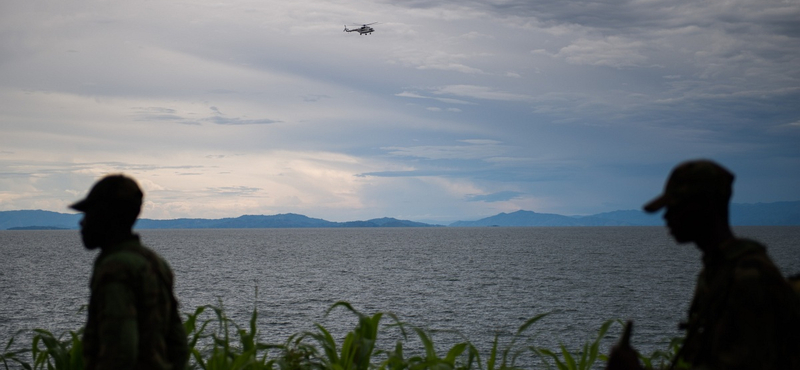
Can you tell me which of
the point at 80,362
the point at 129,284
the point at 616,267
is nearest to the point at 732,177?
the point at 129,284

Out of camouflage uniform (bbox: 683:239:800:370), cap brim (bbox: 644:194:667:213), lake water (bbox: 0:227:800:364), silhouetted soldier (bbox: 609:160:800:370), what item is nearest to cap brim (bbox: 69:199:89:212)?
silhouetted soldier (bbox: 609:160:800:370)

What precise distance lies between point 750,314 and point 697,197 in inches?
23.7

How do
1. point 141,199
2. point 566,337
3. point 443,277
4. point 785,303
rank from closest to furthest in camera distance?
point 785,303, point 141,199, point 566,337, point 443,277

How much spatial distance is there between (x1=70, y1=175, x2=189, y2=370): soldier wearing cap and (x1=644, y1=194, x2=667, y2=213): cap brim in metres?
2.69

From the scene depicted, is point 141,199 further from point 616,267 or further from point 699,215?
point 616,267

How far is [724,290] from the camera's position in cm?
300

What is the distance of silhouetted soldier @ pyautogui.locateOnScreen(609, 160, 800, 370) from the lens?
2.86 meters

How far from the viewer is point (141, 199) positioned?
13.1 ft

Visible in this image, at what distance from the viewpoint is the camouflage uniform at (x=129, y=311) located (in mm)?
3564

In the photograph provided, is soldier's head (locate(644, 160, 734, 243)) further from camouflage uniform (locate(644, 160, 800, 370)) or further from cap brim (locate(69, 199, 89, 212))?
cap brim (locate(69, 199, 89, 212))

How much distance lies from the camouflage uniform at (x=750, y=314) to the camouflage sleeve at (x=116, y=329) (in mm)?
2845

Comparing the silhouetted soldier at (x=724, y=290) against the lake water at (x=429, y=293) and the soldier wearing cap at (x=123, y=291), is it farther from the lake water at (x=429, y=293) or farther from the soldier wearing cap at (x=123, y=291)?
the lake water at (x=429, y=293)

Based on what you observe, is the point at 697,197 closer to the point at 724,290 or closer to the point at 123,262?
the point at 724,290

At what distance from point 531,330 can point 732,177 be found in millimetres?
49582
